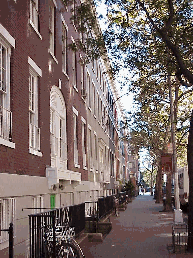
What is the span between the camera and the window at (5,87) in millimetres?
10406

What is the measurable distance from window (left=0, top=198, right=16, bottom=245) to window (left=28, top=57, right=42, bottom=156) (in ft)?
7.49

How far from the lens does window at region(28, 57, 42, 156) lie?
13.0m

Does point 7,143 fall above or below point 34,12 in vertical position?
below

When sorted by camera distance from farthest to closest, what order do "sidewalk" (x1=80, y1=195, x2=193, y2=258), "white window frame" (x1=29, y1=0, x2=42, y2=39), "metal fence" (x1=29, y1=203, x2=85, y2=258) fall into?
"white window frame" (x1=29, y1=0, x2=42, y2=39), "sidewalk" (x1=80, y1=195, x2=193, y2=258), "metal fence" (x1=29, y1=203, x2=85, y2=258)

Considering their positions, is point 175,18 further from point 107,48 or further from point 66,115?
point 66,115

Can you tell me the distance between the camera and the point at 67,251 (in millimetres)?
9914

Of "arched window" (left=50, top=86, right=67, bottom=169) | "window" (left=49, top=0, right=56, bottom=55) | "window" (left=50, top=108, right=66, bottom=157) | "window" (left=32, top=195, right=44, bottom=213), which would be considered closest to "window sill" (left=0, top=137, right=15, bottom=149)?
"window" (left=32, top=195, right=44, bottom=213)

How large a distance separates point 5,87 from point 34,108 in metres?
2.68

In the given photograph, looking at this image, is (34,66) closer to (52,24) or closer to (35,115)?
(35,115)

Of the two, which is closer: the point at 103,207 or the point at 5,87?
the point at 5,87

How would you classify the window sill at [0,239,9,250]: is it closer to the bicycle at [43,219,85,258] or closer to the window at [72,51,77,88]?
the bicycle at [43,219,85,258]

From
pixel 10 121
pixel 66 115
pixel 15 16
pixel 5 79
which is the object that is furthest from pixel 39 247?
pixel 66 115

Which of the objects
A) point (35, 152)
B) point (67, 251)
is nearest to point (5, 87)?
point (35, 152)

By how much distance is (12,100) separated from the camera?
11.0m
